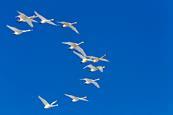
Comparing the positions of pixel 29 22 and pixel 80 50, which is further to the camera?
pixel 80 50

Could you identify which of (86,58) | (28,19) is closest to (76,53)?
(86,58)

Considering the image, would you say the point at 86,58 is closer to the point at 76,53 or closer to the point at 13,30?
the point at 76,53

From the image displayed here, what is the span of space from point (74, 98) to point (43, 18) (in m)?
9.20

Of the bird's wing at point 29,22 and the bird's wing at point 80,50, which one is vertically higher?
the bird's wing at point 80,50

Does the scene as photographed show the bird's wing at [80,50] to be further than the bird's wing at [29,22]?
Yes

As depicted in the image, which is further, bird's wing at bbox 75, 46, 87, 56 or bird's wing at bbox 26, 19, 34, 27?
bird's wing at bbox 75, 46, 87, 56

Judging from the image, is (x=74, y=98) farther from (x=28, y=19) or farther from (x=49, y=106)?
(x=28, y=19)

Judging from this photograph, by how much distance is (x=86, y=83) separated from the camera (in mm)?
88500

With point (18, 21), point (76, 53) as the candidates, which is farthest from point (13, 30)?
point (76, 53)

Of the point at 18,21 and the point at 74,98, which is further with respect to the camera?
the point at 74,98

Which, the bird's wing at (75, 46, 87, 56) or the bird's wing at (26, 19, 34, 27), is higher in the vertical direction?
the bird's wing at (75, 46, 87, 56)

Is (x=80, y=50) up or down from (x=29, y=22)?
up

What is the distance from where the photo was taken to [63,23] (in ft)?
274

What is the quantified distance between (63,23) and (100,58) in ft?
15.7
